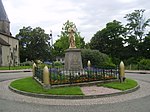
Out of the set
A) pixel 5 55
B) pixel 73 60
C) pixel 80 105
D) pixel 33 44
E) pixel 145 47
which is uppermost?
pixel 33 44

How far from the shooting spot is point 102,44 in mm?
64062

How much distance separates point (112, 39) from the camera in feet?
206

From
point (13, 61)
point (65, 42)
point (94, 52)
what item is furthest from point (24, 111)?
point (13, 61)

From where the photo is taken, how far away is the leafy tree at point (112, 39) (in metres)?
62.2

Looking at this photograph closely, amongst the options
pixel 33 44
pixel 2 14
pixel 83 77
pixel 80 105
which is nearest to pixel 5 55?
pixel 2 14

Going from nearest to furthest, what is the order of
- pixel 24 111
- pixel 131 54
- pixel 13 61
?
pixel 24 111
pixel 131 54
pixel 13 61

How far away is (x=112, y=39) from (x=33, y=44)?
30470mm

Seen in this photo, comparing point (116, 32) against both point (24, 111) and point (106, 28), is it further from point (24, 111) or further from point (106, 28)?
point (24, 111)

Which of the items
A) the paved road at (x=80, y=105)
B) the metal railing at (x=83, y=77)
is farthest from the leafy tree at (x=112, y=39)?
the paved road at (x=80, y=105)

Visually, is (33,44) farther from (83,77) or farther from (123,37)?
(83,77)

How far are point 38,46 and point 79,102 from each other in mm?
72931

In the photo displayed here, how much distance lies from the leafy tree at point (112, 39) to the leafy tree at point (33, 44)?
23816mm

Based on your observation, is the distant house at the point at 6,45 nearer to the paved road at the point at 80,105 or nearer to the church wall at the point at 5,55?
the church wall at the point at 5,55

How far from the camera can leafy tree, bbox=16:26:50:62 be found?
8181 cm
